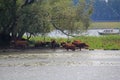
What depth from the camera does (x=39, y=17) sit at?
40031 millimetres

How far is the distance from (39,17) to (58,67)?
1559 cm

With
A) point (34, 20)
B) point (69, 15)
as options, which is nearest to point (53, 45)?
point (34, 20)

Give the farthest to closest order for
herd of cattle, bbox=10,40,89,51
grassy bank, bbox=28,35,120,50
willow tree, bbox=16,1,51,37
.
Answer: grassy bank, bbox=28,35,120,50, willow tree, bbox=16,1,51,37, herd of cattle, bbox=10,40,89,51

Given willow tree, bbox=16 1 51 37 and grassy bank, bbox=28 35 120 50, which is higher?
willow tree, bbox=16 1 51 37

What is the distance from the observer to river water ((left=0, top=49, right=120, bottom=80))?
69.3 ft

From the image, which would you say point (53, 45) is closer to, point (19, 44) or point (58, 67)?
point (19, 44)

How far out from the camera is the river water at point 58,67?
69.3ft

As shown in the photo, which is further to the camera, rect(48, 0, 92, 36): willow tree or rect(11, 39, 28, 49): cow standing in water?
rect(48, 0, 92, 36): willow tree

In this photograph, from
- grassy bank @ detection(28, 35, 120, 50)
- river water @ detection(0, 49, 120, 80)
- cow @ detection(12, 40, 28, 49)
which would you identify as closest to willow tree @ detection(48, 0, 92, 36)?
grassy bank @ detection(28, 35, 120, 50)

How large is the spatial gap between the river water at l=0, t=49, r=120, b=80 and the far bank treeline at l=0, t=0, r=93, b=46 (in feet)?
26.6

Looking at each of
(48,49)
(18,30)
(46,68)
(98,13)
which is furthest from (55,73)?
(98,13)

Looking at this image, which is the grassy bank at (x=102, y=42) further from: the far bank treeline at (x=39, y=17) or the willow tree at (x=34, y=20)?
the willow tree at (x=34, y=20)

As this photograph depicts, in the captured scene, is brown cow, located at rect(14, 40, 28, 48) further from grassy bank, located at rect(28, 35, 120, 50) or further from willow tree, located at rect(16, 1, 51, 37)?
grassy bank, located at rect(28, 35, 120, 50)

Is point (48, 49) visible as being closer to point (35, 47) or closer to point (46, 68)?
point (35, 47)
